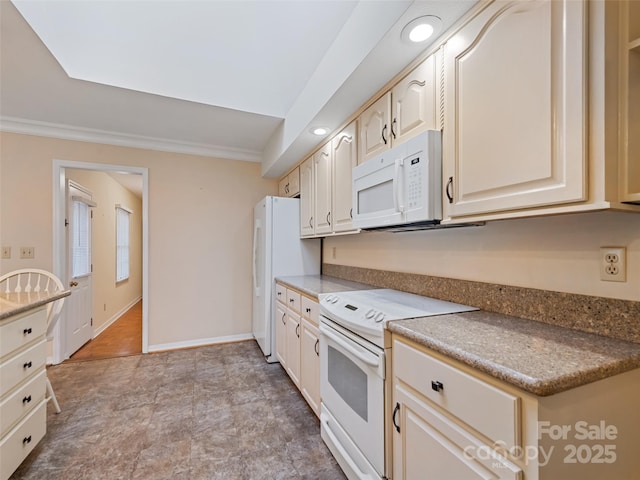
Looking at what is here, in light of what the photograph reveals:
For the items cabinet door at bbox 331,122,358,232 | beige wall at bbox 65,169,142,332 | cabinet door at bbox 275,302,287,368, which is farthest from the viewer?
beige wall at bbox 65,169,142,332

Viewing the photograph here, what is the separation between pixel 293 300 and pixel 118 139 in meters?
2.71

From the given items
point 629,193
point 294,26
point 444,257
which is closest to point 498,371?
point 629,193

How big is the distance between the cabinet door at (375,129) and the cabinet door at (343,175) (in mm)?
103

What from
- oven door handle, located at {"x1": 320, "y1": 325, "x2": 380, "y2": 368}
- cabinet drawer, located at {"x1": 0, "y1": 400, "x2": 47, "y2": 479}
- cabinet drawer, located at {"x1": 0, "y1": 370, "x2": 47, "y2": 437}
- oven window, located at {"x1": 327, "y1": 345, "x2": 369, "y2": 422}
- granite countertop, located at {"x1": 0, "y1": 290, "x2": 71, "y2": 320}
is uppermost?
granite countertop, located at {"x1": 0, "y1": 290, "x2": 71, "y2": 320}

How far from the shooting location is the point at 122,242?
18.0 feet

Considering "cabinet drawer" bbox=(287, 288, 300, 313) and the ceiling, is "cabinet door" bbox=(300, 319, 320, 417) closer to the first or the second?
"cabinet drawer" bbox=(287, 288, 300, 313)

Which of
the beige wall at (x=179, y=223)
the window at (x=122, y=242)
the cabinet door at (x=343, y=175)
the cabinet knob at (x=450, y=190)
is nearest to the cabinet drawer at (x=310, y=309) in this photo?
the cabinet door at (x=343, y=175)

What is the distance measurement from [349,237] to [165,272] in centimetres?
224

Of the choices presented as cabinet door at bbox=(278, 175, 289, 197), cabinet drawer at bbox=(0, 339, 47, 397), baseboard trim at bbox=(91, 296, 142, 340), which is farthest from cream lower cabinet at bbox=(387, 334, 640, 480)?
baseboard trim at bbox=(91, 296, 142, 340)

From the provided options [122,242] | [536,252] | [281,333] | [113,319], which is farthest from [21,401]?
[122,242]

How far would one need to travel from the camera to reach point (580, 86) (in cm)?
84

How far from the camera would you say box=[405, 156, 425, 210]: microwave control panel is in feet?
4.55

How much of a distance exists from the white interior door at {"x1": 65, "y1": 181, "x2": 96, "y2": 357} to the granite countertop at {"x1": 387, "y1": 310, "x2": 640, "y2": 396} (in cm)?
365

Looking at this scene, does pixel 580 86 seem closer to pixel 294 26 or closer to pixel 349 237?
pixel 294 26
